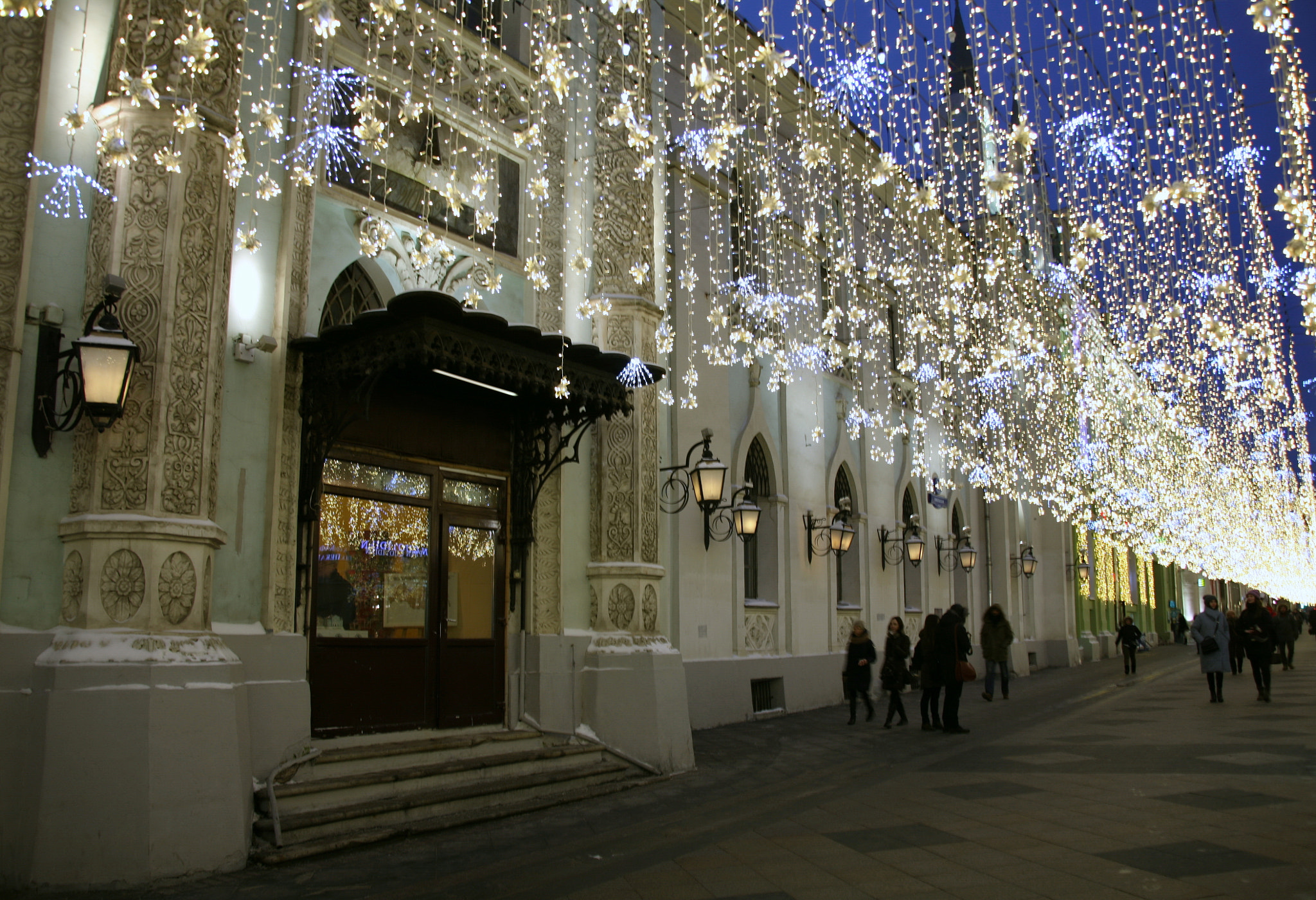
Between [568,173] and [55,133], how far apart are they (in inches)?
241

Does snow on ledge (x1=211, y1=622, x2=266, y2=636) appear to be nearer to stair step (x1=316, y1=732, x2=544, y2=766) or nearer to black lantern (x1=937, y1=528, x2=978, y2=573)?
stair step (x1=316, y1=732, x2=544, y2=766)

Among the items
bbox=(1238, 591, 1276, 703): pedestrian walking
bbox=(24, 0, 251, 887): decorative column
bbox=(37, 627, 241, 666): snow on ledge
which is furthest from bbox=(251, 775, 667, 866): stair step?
bbox=(1238, 591, 1276, 703): pedestrian walking

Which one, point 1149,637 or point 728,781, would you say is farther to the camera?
point 1149,637

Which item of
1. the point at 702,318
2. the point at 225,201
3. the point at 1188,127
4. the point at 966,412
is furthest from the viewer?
the point at 966,412

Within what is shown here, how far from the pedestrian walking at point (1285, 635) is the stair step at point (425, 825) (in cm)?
2186

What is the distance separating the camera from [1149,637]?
1957 inches

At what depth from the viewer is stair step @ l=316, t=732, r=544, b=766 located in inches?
341

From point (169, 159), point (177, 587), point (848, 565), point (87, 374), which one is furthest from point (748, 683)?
point (169, 159)

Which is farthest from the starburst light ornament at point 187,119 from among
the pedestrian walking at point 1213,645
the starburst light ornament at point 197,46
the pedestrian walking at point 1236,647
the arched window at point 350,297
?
the pedestrian walking at point 1236,647

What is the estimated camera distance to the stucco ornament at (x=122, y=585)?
718 centimetres

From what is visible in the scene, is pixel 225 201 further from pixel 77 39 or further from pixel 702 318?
pixel 702 318

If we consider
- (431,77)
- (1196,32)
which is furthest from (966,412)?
(431,77)

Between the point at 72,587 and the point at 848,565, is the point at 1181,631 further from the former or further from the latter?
the point at 72,587

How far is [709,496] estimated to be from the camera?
45.1 ft
